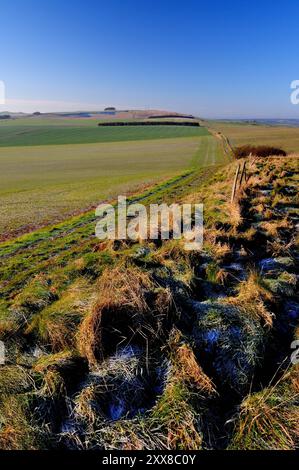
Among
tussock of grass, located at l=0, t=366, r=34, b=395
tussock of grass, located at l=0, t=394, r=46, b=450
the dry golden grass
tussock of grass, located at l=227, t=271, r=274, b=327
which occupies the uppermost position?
the dry golden grass

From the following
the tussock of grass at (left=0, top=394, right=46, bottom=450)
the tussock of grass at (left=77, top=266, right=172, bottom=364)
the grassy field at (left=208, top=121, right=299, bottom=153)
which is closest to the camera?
the tussock of grass at (left=0, top=394, right=46, bottom=450)

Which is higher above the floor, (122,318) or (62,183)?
(62,183)

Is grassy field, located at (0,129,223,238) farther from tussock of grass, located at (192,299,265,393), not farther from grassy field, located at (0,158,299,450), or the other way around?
tussock of grass, located at (192,299,265,393)

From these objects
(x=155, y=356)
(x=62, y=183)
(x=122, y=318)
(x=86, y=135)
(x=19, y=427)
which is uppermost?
(x=86, y=135)

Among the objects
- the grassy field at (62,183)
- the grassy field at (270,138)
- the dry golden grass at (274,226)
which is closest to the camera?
the dry golden grass at (274,226)

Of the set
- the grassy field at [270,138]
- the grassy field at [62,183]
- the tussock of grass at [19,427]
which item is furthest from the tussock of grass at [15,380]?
the grassy field at [270,138]

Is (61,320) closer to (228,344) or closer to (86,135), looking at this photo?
(228,344)

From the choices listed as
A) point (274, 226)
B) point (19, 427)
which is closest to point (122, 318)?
point (19, 427)

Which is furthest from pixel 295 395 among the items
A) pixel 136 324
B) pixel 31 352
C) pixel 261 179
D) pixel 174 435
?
pixel 261 179

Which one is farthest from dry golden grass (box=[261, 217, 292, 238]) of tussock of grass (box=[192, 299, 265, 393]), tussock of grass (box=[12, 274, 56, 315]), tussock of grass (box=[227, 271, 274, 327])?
tussock of grass (box=[12, 274, 56, 315])

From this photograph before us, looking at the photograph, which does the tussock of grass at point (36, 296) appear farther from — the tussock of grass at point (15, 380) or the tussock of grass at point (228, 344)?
the tussock of grass at point (228, 344)

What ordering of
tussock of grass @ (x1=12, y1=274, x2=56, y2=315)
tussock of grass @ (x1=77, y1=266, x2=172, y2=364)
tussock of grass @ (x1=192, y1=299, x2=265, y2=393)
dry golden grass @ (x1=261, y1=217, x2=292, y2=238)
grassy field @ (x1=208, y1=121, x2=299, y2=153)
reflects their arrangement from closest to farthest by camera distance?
tussock of grass @ (x1=192, y1=299, x2=265, y2=393) < tussock of grass @ (x1=77, y1=266, x2=172, y2=364) < tussock of grass @ (x1=12, y1=274, x2=56, y2=315) < dry golden grass @ (x1=261, y1=217, x2=292, y2=238) < grassy field @ (x1=208, y1=121, x2=299, y2=153)

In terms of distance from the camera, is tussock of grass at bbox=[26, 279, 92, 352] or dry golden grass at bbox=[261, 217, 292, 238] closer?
tussock of grass at bbox=[26, 279, 92, 352]
